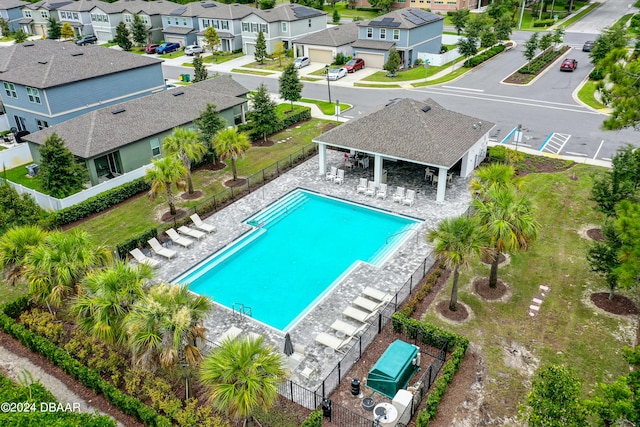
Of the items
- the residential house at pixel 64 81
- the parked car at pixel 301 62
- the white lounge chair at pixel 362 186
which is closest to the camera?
the white lounge chair at pixel 362 186

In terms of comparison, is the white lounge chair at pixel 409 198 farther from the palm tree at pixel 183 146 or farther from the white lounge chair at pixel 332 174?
the palm tree at pixel 183 146

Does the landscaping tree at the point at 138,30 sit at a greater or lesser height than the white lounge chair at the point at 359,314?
greater

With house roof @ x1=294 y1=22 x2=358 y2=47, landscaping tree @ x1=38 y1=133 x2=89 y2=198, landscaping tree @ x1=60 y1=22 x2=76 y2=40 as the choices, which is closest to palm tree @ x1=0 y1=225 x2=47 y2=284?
landscaping tree @ x1=38 y1=133 x2=89 y2=198

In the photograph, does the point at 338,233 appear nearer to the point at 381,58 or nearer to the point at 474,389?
the point at 474,389

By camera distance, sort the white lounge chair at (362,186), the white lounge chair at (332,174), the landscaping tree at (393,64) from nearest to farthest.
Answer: the white lounge chair at (362,186) → the white lounge chair at (332,174) → the landscaping tree at (393,64)

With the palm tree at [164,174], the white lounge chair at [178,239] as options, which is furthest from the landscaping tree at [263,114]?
the white lounge chair at [178,239]

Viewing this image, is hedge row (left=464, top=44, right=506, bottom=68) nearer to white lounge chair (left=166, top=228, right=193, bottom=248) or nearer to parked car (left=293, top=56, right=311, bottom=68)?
parked car (left=293, top=56, right=311, bottom=68)
